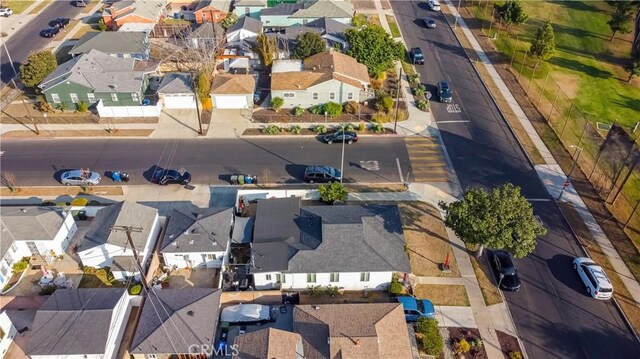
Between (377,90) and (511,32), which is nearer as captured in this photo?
(377,90)

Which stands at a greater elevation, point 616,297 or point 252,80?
point 252,80

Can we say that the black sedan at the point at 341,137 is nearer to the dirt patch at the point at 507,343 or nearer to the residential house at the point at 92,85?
the residential house at the point at 92,85

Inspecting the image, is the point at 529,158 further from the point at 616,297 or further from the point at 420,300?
the point at 420,300

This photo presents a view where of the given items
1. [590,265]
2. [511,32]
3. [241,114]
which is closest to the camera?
[590,265]

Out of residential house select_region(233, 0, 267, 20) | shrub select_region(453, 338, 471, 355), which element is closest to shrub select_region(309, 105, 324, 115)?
residential house select_region(233, 0, 267, 20)

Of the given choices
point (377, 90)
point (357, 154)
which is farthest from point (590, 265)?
point (377, 90)

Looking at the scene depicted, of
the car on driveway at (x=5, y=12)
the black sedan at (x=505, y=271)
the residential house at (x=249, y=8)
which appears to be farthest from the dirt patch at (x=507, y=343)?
the car on driveway at (x=5, y=12)

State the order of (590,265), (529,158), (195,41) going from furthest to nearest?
(195,41) → (529,158) → (590,265)
